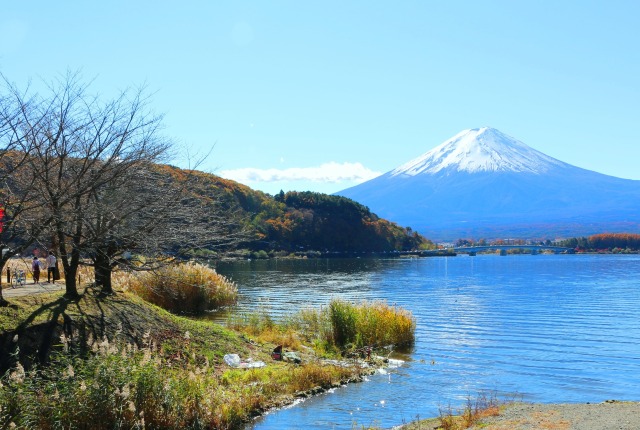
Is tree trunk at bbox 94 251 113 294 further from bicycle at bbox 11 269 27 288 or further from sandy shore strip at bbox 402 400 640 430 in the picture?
sandy shore strip at bbox 402 400 640 430

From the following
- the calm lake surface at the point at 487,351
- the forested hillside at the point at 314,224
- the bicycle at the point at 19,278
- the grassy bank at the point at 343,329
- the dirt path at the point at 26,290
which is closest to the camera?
the calm lake surface at the point at 487,351

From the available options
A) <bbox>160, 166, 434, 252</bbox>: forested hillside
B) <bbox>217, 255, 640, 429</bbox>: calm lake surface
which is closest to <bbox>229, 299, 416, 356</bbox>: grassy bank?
<bbox>217, 255, 640, 429</bbox>: calm lake surface

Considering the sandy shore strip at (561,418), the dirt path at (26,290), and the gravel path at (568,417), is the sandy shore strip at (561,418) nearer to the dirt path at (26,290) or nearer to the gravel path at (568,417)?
the gravel path at (568,417)

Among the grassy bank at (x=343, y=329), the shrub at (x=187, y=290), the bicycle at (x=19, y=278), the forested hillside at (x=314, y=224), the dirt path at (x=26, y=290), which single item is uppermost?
the forested hillside at (x=314, y=224)

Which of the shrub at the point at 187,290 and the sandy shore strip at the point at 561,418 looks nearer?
the sandy shore strip at the point at 561,418

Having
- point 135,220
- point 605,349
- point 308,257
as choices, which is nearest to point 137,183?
point 135,220

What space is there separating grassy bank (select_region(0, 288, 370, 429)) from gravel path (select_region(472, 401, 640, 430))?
493 centimetres

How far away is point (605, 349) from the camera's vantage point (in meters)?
26.5

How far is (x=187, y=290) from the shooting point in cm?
3262

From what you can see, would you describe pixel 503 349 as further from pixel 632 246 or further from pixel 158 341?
pixel 632 246

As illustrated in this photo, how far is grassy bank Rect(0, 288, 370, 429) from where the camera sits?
11.7m

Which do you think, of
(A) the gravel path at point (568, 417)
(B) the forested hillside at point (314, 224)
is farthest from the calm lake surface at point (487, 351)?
(B) the forested hillside at point (314, 224)

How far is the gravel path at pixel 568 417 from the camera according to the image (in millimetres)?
13078

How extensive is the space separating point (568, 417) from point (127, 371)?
28.9 feet
